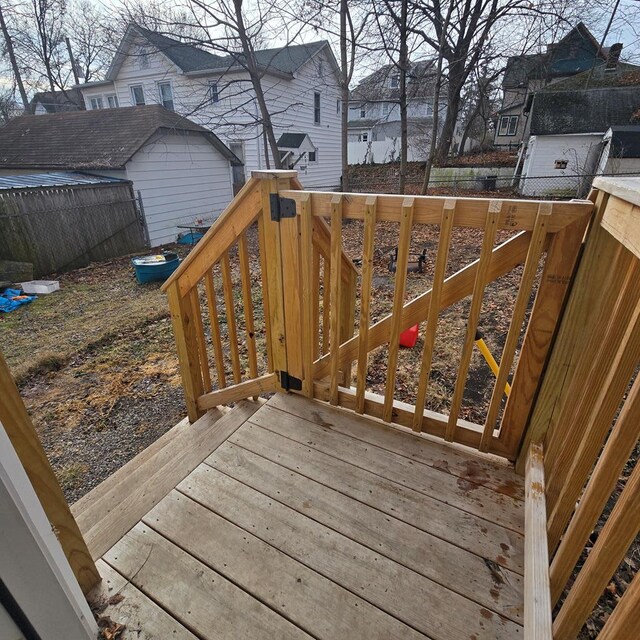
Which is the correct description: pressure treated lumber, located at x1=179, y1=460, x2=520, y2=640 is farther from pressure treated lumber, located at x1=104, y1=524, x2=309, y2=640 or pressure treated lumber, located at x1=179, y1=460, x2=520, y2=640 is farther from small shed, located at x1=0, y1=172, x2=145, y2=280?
small shed, located at x1=0, y1=172, x2=145, y2=280

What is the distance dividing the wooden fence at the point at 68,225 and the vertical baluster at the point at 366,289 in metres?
8.64

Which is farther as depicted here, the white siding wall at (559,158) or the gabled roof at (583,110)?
the gabled roof at (583,110)

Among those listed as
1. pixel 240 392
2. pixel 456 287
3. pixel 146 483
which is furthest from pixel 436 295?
pixel 146 483

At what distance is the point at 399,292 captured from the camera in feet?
5.49

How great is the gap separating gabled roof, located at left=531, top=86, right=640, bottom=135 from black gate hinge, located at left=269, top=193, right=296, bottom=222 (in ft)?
56.0

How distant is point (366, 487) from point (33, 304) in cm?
713

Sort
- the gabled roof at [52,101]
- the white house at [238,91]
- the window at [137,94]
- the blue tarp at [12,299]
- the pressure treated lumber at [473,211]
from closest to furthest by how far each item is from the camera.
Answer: the pressure treated lumber at [473,211]
the blue tarp at [12,299]
the white house at [238,91]
the window at [137,94]
the gabled roof at [52,101]

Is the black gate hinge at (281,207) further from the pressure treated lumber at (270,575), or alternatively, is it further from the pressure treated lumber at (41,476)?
the pressure treated lumber at (270,575)

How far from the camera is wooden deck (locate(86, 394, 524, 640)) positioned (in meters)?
1.20

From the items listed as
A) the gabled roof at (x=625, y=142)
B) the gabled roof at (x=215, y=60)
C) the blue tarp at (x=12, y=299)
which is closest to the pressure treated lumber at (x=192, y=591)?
the blue tarp at (x=12, y=299)

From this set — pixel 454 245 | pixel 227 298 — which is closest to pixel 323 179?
pixel 454 245

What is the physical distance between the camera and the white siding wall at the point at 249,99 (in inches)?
508

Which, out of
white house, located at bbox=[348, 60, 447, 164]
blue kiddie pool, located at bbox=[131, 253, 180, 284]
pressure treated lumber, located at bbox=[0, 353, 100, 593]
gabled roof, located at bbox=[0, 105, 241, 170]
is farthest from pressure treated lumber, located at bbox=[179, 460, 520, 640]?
white house, located at bbox=[348, 60, 447, 164]

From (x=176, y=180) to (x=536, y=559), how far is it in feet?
39.4
